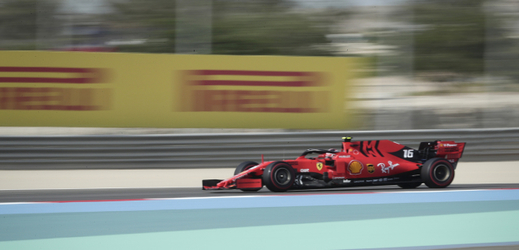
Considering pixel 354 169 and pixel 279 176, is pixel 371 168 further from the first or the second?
pixel 279 176

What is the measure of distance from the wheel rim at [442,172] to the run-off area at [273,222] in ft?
2.60

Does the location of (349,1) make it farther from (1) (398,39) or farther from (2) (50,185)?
(2) (50,185)

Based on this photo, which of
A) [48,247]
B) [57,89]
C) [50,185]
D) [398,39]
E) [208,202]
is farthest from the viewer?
[398,39]

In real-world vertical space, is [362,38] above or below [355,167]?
above

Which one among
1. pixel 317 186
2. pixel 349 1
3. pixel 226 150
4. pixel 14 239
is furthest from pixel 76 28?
pixel 14 239

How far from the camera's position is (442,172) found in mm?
7762

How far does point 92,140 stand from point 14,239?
594 cm

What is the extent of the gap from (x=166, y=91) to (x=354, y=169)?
17.4 ft

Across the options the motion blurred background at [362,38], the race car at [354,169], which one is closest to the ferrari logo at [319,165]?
the race car at [354,169]

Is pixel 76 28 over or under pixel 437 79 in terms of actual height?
over

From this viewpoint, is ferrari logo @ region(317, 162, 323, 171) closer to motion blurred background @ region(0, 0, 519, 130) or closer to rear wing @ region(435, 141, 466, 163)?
rear wing @ region(435, 141, 466, 163)

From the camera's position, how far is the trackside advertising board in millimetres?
11328

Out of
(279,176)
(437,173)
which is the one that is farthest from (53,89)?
(437,173)

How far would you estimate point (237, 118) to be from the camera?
452 inches
